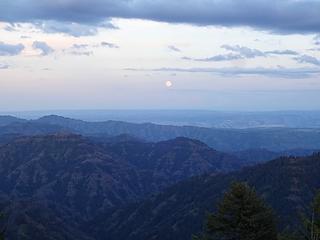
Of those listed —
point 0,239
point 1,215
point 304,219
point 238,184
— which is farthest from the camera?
point 1,215

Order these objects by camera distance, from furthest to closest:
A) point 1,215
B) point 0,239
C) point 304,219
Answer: point 1,215 < point 0,239 < point 304,219

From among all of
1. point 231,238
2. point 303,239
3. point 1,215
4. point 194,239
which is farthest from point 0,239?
point 303,239

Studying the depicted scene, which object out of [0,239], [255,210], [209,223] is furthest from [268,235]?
[0,239]

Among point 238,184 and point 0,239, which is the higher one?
point 238,184

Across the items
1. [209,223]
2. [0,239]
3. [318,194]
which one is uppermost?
[318,194]

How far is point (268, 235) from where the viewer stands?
118 feet

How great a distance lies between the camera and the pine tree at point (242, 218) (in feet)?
116

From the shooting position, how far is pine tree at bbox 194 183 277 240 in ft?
116

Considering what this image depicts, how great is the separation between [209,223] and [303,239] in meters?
6.85

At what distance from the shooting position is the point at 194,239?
38250mm

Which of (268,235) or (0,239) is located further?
(0,239)

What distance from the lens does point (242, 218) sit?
35.4 metres

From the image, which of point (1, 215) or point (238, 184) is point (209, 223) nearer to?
point (238, 184)

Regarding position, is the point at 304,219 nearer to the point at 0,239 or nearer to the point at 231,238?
the point at 231,238
